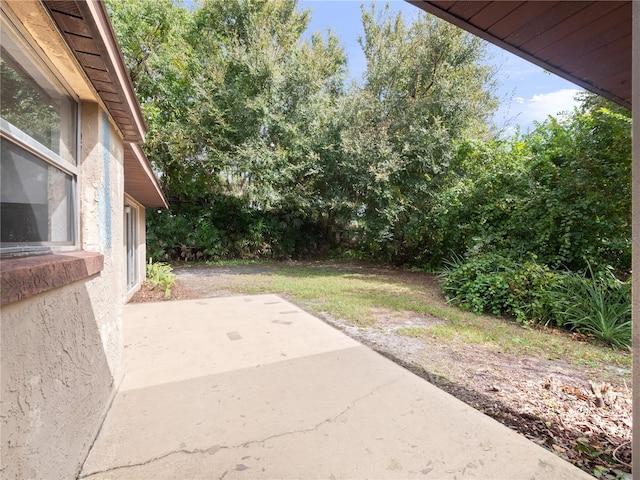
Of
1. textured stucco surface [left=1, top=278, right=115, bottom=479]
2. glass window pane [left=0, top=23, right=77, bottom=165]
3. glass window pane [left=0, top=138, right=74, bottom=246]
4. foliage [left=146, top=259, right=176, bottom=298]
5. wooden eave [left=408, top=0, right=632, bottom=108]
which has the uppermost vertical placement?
wooden eave [left=408, top=0, right=632, bottom=108]

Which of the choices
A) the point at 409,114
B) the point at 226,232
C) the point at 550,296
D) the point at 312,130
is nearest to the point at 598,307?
the point at 550,296

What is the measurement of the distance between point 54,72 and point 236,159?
8.26 meters

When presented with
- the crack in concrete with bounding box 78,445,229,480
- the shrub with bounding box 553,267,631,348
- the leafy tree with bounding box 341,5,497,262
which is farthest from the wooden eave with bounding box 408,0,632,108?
the leafy tree with bounding box 341,5,497,262

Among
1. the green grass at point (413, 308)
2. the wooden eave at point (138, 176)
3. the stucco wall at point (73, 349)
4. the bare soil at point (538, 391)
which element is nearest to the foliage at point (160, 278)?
the green grass at point (413, 308)

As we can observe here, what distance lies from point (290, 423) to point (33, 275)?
1.74 m

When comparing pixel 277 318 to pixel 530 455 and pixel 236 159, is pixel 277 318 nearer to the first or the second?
pixel 530 455

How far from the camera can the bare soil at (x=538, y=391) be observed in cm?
192

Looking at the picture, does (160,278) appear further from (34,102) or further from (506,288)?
(506,288)

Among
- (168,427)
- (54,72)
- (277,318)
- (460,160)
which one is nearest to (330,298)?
(277,318)

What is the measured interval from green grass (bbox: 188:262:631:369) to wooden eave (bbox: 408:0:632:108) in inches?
113

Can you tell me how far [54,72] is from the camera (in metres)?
1.67

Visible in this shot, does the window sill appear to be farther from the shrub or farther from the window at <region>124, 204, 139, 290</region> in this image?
the shrub

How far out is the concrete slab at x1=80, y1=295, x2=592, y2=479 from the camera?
1.71m

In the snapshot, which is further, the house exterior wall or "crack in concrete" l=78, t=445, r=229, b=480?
"crack in concrete" l=78, t=445, r=229, b=480
